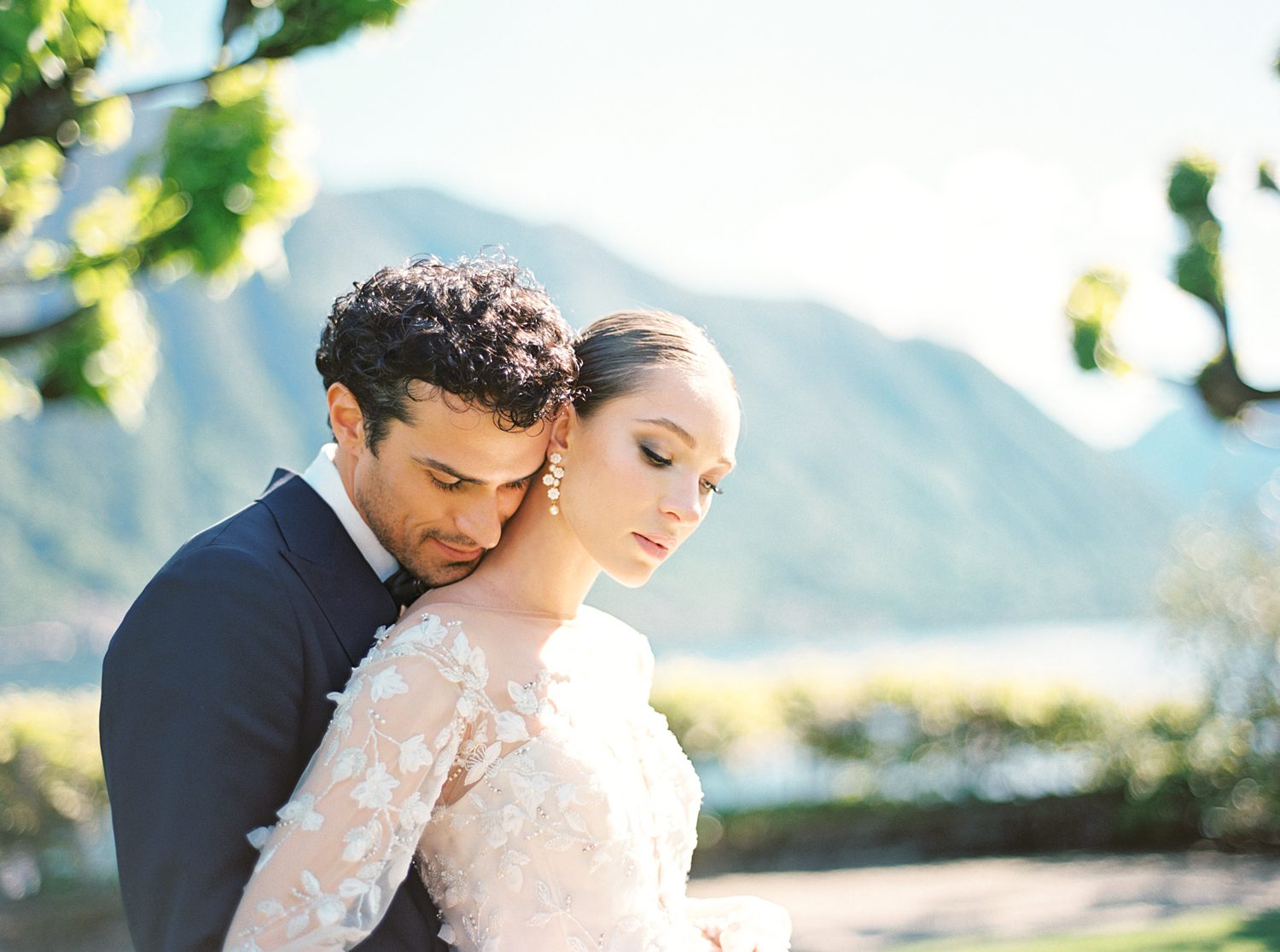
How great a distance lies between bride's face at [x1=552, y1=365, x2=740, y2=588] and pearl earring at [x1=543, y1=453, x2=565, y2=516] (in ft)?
0.05

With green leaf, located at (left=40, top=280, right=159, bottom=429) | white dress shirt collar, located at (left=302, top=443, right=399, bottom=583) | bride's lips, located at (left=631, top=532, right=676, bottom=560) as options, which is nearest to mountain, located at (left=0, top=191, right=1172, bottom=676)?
green leaf, located at (left=40, top=280, right=159, bottom=429)

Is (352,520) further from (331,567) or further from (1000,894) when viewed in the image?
(1000,894)

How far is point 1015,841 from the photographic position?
13383mm

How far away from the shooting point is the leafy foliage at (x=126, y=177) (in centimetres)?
629

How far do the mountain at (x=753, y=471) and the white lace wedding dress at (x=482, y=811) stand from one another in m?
124

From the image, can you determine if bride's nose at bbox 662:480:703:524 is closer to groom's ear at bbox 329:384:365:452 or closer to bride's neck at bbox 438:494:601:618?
bride's neck at bbox 438:494:601:618

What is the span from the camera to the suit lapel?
7.62 feet

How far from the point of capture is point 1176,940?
27.4 feet

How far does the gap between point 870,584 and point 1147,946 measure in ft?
475

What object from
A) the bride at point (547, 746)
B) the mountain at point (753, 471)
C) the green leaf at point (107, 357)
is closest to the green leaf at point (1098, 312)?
the green leaf at point (107, 357)

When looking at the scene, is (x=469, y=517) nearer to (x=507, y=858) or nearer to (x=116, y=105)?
(x=507, y=858)

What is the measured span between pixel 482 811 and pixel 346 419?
0.84 metres

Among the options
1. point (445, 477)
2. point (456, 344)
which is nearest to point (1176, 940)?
point (445, 477)

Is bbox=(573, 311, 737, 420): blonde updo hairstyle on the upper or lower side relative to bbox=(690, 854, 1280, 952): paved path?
upper
